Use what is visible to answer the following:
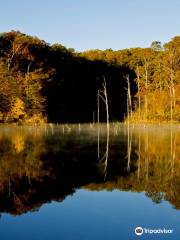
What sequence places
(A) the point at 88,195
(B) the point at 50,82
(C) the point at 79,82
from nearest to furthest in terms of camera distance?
(A) the point at 88,195, (B) the point at 50,82, (C) the point at 79,82

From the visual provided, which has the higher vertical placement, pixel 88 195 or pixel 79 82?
pixel 79 82

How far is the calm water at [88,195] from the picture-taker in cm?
998

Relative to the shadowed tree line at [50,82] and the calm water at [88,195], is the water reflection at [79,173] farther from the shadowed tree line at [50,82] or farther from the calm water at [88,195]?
the shadowed tree line at [50,82]

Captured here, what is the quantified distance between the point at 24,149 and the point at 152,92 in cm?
4352

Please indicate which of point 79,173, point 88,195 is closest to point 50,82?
point 79,173

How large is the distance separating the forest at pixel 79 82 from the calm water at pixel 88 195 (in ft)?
114

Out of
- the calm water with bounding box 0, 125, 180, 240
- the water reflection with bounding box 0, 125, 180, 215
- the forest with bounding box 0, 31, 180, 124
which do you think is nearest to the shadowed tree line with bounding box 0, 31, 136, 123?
the forest with bounding box 0, 31, 180, 124

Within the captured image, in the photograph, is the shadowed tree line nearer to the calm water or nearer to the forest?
the forest

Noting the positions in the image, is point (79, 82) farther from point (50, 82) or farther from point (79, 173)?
point (79, 173)

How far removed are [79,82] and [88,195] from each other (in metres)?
63.8

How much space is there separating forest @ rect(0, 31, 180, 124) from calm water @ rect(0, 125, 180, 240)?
34833 mm

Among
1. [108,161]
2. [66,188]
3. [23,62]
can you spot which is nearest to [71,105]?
[23,62]

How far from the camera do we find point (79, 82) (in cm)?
7694

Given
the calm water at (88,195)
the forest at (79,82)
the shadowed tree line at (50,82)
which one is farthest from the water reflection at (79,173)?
the shadowed tree line at (50,82)
